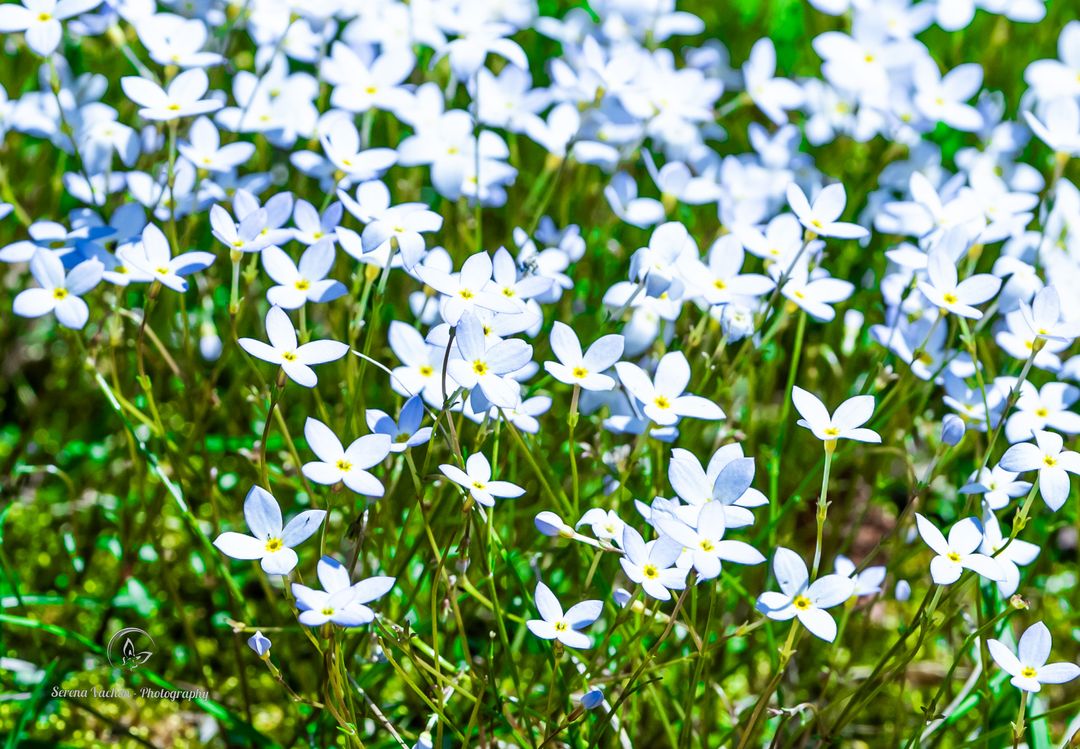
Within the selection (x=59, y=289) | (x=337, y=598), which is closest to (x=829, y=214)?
(x=337, y=598)

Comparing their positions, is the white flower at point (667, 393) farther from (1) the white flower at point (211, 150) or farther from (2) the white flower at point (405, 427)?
(1) the white flower at point (211, 150)

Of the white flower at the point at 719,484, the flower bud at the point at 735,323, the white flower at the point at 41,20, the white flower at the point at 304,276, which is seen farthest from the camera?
the white flower at the point at 41,20

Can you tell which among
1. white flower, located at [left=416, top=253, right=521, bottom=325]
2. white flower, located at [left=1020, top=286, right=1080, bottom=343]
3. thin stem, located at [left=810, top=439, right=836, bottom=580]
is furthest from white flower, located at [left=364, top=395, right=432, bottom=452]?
white flower, located at [left=1020, top=286, right=1080, bottom=343]

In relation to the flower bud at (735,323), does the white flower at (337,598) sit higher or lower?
lower

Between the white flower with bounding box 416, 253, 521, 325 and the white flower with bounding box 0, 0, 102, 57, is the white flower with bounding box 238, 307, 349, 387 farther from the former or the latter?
the white flower with bounding box 0, 0, 102, 57

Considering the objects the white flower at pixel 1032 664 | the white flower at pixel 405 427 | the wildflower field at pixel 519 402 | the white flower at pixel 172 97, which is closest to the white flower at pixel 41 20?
the wildflower field at pixel 519 402

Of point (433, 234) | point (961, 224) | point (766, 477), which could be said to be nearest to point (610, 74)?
point (433, 234)
